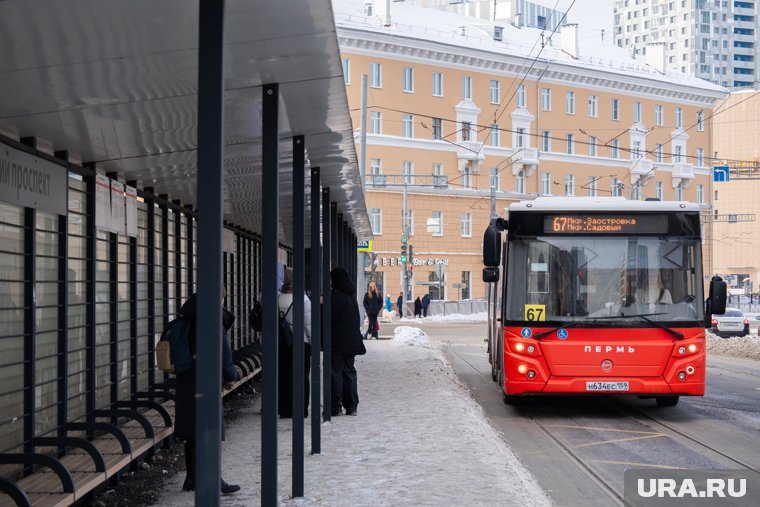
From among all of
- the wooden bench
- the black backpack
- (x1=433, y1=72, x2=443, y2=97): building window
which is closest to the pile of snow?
the black backpack

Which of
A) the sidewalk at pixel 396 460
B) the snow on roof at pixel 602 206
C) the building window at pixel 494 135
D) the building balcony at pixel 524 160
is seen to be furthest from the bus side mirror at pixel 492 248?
the building window at pixel 494 135

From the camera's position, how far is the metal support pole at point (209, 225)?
521 centimetres

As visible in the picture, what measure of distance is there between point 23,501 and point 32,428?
6.27 feet

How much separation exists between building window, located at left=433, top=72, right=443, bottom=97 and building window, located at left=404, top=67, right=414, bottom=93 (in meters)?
1.66

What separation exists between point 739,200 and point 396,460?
4674 inches

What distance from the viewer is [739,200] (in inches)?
4820

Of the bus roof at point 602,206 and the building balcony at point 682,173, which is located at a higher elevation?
the building balcony at point 682,173

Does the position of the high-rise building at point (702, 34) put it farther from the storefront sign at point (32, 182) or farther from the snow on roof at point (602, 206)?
the storefront sign at point (32, 182)

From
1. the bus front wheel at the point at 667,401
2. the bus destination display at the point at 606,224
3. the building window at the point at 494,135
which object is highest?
the building window at the point at 494,135

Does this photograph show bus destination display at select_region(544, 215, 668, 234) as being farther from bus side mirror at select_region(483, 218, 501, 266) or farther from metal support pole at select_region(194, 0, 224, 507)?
metal support pole at select_region(194, 0, 224, 507)

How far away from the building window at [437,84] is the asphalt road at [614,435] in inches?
1886

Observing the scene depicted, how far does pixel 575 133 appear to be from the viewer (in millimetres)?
75062

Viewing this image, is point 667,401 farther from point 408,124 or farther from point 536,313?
point 408,124

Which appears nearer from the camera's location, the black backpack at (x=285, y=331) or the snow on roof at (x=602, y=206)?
the black backpack at (x=285, y=331)
